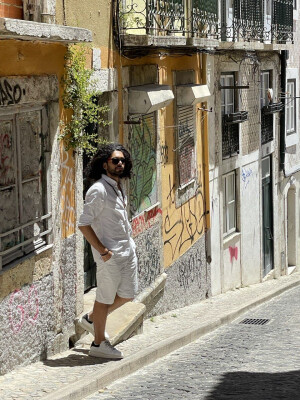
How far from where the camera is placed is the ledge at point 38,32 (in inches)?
260

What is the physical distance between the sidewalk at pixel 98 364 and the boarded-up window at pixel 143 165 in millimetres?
1529

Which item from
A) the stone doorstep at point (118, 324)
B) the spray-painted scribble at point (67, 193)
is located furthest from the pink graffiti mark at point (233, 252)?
the spray-painted scribble at point (67, 193)

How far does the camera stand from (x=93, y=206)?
7.97 meters

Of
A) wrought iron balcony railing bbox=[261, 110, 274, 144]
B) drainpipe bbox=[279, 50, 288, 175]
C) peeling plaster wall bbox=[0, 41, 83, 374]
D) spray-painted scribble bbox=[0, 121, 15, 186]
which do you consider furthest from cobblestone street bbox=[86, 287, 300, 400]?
drainpipe bbox=[279, 50, 288, 175]

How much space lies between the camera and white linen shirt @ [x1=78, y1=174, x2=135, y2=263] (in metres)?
7.96

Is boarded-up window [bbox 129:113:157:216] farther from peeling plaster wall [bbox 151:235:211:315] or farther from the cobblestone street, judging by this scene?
the cobblestone street

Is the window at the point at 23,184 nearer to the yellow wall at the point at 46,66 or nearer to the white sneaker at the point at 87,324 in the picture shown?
the yellow wall at the point at 46,66

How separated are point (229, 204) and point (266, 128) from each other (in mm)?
3319

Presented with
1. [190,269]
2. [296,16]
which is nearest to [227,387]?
[190,269]

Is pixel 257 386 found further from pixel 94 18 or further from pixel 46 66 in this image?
pixel 94 18

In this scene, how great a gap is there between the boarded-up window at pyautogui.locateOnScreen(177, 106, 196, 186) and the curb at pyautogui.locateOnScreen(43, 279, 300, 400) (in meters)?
2.83

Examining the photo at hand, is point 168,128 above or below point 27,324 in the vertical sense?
above

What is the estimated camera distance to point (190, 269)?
15.0 metres

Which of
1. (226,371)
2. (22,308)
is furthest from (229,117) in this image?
(22,308)
